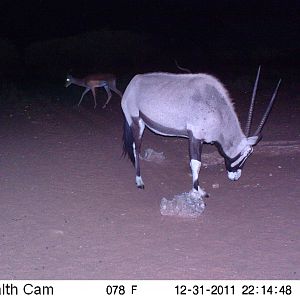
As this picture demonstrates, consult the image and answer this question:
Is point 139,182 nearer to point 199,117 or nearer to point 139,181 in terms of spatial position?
point 139,181

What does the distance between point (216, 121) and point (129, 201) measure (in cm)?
157

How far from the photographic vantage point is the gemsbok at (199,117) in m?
7.18

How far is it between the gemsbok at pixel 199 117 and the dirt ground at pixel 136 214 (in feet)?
1.97

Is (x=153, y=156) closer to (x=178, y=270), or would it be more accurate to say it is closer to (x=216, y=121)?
(x=216, y=121)

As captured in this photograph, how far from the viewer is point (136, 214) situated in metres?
6.77

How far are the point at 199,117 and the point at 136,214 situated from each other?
1520mm

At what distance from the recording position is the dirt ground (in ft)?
17.4

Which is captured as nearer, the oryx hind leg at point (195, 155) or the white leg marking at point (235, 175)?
the oryx hind leg at point (195, 155)

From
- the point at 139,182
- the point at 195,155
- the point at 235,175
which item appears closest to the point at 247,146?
the point at 235,175

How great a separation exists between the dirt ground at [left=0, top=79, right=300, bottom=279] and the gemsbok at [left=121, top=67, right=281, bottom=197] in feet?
1.97

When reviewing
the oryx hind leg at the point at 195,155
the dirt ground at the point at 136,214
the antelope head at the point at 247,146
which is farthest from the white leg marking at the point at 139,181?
the antelope head at the point at 247,146

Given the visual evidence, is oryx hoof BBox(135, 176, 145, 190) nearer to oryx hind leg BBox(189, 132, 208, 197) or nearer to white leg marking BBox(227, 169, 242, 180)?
oryx hind leg BBox(189, 132, 208, 197)

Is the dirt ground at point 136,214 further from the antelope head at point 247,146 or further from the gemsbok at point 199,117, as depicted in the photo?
the gemsbok at point 199,117

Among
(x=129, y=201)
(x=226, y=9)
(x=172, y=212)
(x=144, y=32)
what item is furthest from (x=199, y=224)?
(x=226, y=9)
